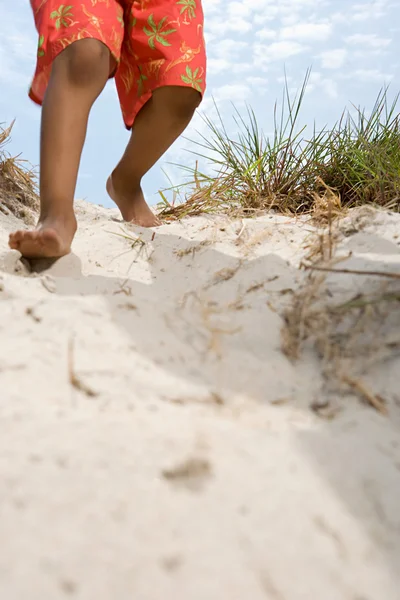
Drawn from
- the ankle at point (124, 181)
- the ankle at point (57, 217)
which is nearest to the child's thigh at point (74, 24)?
the ankle at point (57, 217)

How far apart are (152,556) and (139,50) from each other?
5.49ft

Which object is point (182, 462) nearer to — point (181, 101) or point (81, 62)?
point (81, 62)

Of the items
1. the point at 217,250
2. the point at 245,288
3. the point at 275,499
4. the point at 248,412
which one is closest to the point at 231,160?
the point at 217,250

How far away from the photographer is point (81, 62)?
4.34ft

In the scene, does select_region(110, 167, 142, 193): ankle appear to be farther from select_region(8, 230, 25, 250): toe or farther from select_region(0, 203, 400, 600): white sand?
select_region(0, 203, 400, 600): white sand

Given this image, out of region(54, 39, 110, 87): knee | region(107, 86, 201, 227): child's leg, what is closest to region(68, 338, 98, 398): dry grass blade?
region(54, 39, 110, 87): knee

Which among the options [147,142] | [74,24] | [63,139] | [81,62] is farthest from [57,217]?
[147,142]

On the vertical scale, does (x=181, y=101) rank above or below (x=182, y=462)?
above

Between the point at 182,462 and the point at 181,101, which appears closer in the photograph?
the point at 182,462

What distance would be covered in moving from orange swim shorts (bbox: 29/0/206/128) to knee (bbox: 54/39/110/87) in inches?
0.7

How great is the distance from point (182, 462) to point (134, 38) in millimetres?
1585

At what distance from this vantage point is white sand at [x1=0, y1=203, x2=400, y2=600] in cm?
40

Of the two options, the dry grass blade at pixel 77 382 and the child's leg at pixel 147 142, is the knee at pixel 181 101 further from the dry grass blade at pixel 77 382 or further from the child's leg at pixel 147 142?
the dry grass blade at pixel 77 382

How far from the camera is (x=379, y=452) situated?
560mm
